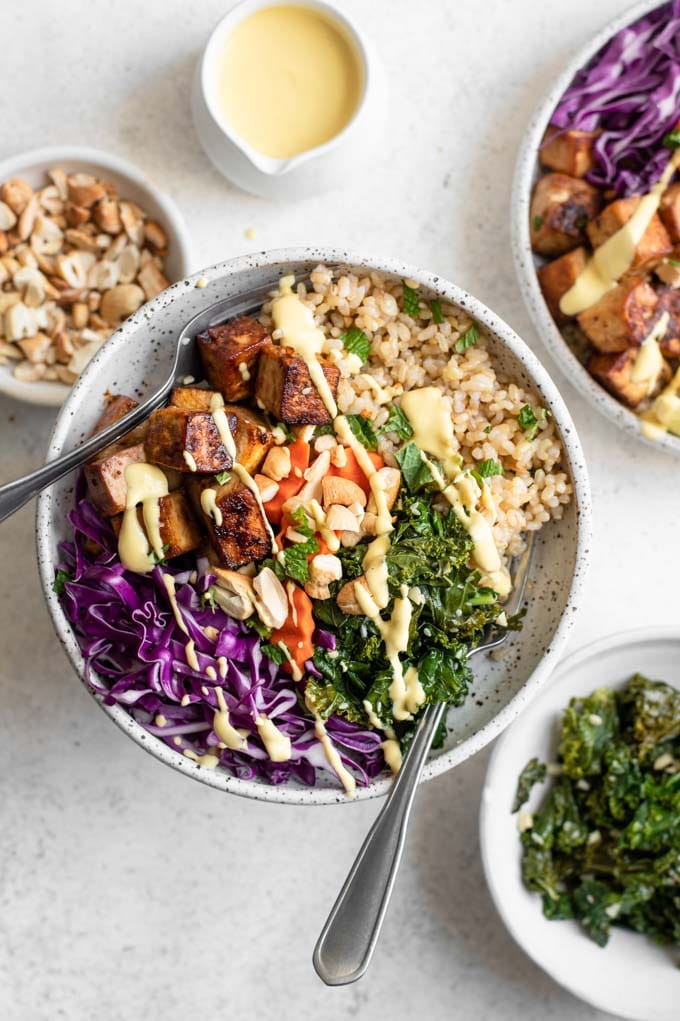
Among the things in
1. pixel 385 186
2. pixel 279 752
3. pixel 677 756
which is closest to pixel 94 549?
pixel 279 752

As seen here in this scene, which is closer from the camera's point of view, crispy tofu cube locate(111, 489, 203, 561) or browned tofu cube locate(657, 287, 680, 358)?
crispy tofu cube locate(111, 489, 203, 561)

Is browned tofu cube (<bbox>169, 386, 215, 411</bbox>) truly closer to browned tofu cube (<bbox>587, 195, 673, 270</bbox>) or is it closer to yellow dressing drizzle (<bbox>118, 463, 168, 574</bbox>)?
yellow dressing drizzle (<bbox>118, 463, 168, 574</bbox>)

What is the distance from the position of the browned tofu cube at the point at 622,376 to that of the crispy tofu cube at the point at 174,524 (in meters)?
0.97

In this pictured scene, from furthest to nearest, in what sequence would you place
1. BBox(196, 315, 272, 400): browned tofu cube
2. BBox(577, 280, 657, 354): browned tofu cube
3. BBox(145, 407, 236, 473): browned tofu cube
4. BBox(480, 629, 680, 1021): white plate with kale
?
BBox(480, 629, 680, 1021): white plate with kale → BBox(577, 280, 657, 354): browned tofu cube → BBox(196, 315, 272, 400): browned tofu cube → BBox(145, 407, 236, 473): browned tofu cube

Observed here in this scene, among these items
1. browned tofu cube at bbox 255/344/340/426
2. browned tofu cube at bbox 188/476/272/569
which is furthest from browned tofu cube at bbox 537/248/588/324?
browned tofu cube at bbox 188/476/272/569

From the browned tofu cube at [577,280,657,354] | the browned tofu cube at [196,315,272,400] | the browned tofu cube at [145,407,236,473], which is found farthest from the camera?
the browned tofu cube at [577,280,657,354]

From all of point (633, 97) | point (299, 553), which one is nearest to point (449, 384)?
point (299, 553)

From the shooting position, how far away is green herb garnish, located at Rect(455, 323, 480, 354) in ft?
6.17

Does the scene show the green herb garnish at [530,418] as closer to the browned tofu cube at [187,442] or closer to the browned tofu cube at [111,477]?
the browned tofu cube at [187,442]

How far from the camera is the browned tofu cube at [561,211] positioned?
221 centimetres

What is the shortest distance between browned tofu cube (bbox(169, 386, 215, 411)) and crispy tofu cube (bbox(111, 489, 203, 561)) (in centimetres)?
16

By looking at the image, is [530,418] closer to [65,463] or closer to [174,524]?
[174,524]

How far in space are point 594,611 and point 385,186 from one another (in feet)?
3.64

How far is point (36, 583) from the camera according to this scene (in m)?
2.31
